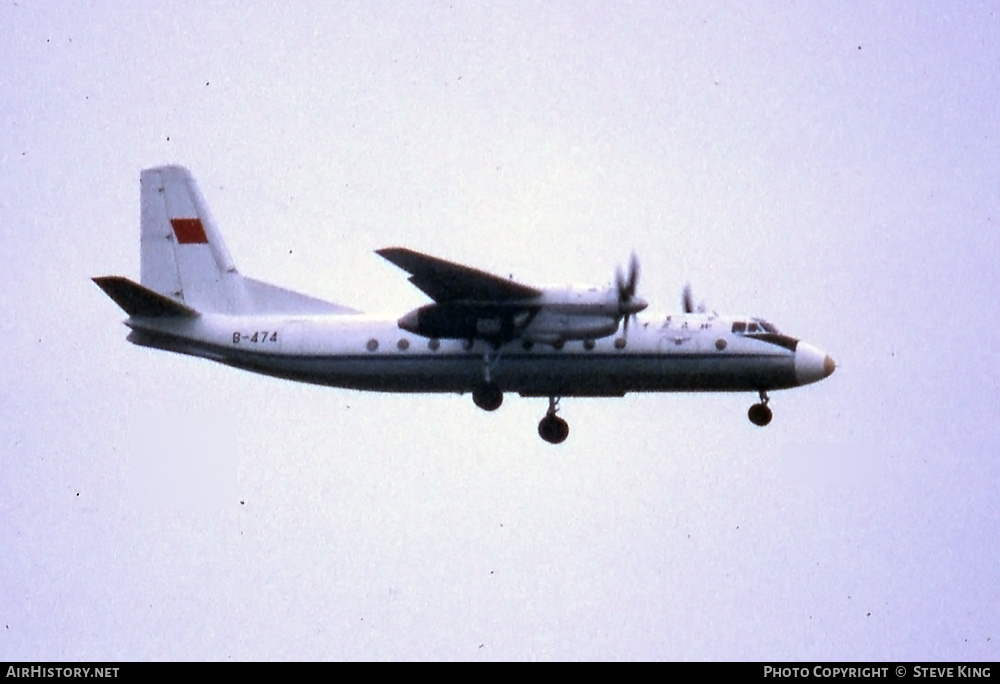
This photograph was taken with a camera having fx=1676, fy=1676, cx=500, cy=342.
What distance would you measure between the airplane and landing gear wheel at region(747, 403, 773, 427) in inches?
1.2

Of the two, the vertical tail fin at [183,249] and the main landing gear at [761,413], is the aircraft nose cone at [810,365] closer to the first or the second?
the main landing gear at [761,413]

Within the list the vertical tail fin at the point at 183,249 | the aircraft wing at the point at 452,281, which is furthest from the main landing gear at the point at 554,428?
the vertical tail fin at the point at 183,249

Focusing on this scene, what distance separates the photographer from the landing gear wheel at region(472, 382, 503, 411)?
1427 inches

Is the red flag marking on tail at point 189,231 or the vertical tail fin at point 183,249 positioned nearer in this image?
the vertical tail fin at point 183,249

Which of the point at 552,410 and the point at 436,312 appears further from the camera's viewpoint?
the point at 552,410

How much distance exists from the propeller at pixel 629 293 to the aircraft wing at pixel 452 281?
168 cm

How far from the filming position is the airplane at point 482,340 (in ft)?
115

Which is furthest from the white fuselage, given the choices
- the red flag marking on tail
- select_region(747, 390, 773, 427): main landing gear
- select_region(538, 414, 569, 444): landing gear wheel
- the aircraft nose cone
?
the red flag marking on tail
